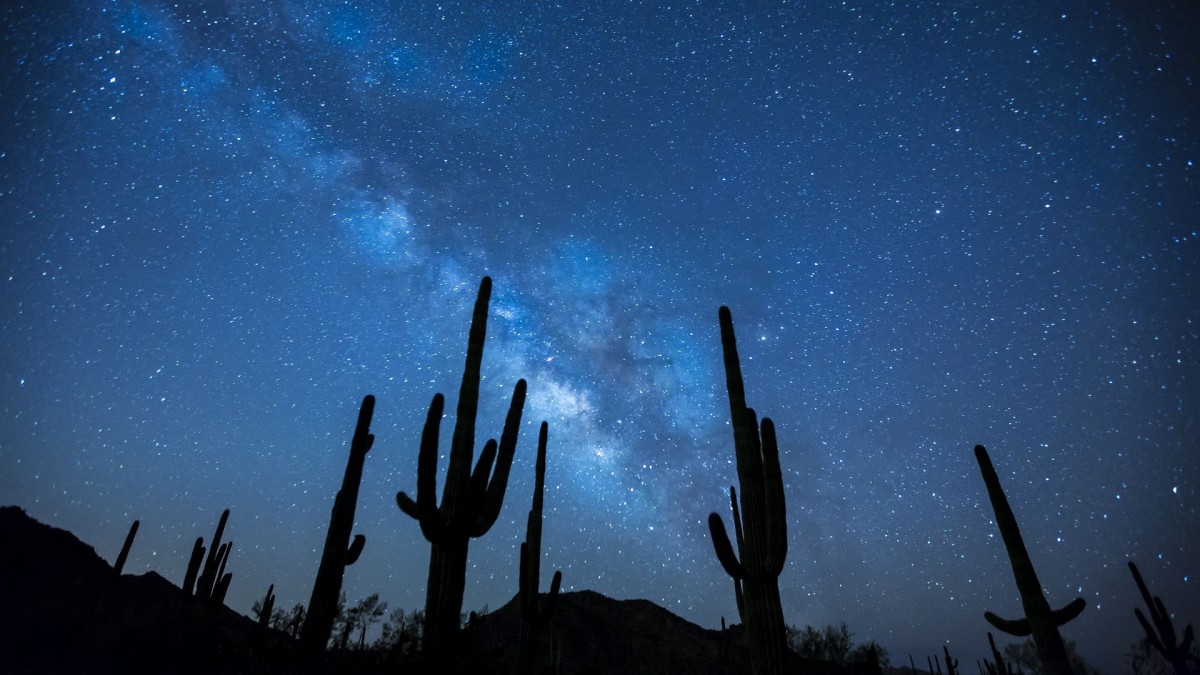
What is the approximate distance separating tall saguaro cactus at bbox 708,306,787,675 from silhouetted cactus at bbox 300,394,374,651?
18.3 ft

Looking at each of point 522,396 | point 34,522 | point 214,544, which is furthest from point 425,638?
point 34,522

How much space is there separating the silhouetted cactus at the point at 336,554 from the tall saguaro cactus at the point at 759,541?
18.3 ft

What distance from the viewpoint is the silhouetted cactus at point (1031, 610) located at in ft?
30.5

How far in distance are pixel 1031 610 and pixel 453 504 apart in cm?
955

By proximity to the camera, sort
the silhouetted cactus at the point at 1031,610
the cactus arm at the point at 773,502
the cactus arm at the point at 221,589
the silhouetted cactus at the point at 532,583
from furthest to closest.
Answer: the cactus arm at the point at 221,589 < the silhouetted cactus at the point at 532,583 < the silhouetted cactus at the point at 1031,610 < the cactus arm at the point at 773,502

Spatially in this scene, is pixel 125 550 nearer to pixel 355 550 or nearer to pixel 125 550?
pixel 125 550

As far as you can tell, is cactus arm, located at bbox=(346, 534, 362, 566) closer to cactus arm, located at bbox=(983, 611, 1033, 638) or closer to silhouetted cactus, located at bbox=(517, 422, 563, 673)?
silhouetted cactus, located at bbox=(517, 422, 563, 673)

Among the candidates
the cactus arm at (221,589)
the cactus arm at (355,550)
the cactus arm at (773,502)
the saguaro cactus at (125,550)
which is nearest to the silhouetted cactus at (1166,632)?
the cactus arm at (773,502)

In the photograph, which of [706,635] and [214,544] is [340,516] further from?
[706,635]

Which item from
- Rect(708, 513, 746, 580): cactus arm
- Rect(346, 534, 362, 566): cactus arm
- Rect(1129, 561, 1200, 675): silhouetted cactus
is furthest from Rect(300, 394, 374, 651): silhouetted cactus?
Rect(1129, 561, 1200, 675): silhouetted cactus

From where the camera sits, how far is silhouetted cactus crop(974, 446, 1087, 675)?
930cm

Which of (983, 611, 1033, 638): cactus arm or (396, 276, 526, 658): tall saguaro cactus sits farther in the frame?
(983, 611, 1033, 638): cactus arm

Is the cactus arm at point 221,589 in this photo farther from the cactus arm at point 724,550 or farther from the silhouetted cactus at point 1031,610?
the silhouetted cactus at point 1031,610

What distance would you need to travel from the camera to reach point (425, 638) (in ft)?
23.2
